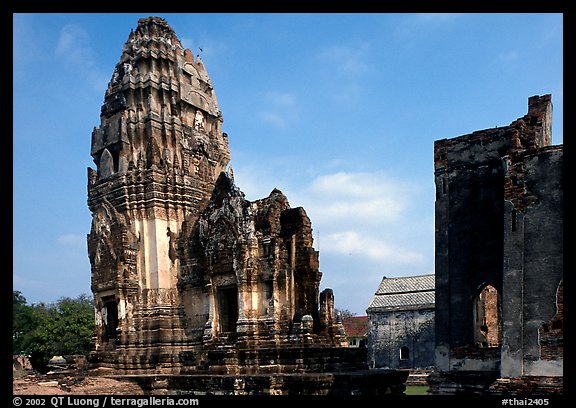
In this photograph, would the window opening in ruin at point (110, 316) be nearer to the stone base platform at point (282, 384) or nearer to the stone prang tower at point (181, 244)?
the stone prang tower at point (181, 244)

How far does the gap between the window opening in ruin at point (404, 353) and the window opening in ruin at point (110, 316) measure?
2256 centimetres

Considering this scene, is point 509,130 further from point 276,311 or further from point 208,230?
point 208,230

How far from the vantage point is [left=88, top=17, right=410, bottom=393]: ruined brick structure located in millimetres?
19391

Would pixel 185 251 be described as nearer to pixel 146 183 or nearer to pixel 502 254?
pixel 146 183

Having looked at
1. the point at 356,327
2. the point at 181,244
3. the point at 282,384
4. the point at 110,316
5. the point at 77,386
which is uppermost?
the point at 181,244

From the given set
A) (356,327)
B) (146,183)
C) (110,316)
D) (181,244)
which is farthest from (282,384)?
(356,327)

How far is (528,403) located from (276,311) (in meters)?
10.3

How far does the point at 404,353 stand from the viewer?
4019 centimetres

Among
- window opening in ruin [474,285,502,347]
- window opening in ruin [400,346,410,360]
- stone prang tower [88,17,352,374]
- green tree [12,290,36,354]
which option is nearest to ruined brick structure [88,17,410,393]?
stone prang tower [88,17,352,374]

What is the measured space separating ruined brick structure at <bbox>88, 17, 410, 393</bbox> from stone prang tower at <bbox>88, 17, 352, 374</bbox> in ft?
0.15

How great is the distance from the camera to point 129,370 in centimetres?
2159

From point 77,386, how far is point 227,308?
18.4 ft

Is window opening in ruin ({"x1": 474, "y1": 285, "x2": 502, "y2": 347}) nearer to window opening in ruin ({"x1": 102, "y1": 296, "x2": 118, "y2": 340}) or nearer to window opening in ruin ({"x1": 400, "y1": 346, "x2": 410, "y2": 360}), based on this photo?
window opening in ruin ({"x1": 102, "y1": 296, "x2": 118, "y2": 340})
